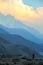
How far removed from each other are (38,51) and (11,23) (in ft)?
13.2

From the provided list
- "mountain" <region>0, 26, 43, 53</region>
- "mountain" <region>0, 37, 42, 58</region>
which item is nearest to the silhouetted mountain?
"mountain" <region>0, 26, 43, 53</region>

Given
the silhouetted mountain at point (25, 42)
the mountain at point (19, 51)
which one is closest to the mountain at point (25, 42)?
the silhouetted mountain at point (25, 42)

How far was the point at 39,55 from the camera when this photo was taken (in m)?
23.6

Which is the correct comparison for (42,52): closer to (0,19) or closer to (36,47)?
(36,47)

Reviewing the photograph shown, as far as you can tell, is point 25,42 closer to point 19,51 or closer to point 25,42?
point 25,42

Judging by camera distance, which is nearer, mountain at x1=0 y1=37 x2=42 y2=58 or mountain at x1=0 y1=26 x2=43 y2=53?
mountain at x1=0 y1=26 x2=43 y2=53

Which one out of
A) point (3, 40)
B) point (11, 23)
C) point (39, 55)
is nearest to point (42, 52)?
point (39, 55)

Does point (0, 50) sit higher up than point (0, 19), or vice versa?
point (0, 19)

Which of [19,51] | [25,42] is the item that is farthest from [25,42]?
[19,51]

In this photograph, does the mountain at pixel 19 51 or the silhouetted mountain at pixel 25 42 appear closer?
the silhouetted mountain at pixel 25 42

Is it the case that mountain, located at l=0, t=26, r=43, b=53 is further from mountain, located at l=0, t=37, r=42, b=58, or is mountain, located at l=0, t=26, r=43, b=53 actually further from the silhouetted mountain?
mountain, located at l=0, t=37, r=42, b=58

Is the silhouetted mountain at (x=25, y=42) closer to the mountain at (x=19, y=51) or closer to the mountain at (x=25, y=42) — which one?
the mountain at (x=25, y=42)

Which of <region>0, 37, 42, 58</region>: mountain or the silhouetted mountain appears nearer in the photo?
the silhouetted mountain

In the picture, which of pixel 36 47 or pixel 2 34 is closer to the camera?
pixel 36 47
